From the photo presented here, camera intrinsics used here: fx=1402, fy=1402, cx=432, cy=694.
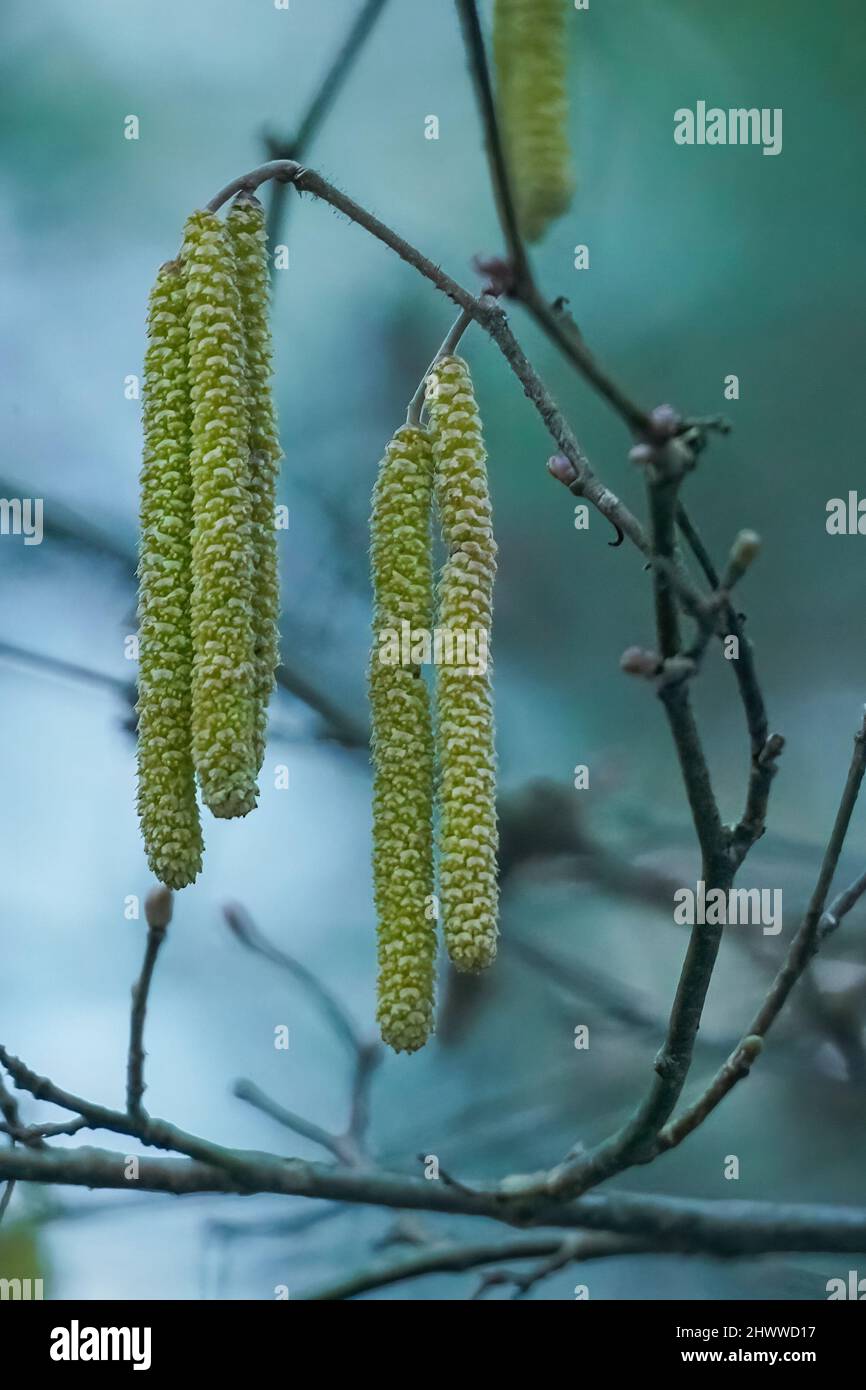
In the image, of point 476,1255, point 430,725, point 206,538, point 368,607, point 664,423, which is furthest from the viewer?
point 368,607

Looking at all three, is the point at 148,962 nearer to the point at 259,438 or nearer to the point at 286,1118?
the point at 259,438

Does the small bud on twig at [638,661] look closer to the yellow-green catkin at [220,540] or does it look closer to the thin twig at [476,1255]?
the yellow-green catkin at [220,540]

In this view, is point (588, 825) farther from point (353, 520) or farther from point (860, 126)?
point (860, 126)

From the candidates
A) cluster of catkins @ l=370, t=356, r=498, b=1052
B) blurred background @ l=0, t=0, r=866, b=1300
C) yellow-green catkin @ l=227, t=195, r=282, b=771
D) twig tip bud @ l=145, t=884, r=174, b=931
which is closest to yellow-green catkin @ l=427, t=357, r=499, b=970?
cluster of catkins @ l=370, t=356, r=498, b=1052

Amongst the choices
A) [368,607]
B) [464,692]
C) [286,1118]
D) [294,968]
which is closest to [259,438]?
[464,692]

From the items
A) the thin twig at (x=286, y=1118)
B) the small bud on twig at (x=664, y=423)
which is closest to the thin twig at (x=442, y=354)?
the small bud on twig at (x=664, y=423)
